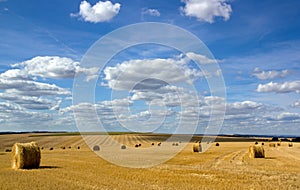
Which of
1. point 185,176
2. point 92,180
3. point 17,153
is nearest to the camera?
point 92,180

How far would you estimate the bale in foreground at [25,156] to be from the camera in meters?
23.4

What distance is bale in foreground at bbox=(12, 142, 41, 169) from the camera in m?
23.4

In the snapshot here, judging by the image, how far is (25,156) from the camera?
77.2 feet

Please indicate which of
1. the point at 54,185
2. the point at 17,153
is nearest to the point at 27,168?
the point at 17,153

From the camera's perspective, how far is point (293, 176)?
1842cm

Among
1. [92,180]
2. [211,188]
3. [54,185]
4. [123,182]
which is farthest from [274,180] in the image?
[54,185]

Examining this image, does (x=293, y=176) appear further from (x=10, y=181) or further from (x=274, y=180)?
(x=10, y=181)

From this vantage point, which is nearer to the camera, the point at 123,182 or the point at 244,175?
the point at 123,182

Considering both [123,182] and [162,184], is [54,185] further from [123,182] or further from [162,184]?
[162,184]

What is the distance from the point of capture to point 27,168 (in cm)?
2352

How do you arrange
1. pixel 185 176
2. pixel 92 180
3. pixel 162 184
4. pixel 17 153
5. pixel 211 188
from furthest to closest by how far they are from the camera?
1. pixel 17 153
2. pixel 185 176
3. pixel 92 180
4. pixel 162 184
5. pixel 211 188

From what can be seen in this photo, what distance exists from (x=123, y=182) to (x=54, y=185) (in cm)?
291

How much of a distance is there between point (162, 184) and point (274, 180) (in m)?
5.10

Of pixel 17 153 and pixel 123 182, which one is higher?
pixel 17 153
